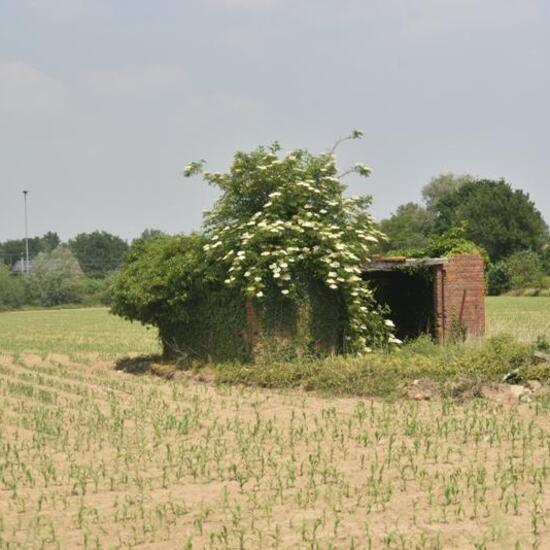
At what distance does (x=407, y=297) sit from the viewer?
22.7 m

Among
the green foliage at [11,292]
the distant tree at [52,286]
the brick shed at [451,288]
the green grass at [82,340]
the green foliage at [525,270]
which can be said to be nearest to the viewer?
the brick shed at [451,288]

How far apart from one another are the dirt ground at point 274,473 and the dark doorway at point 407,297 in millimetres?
6899

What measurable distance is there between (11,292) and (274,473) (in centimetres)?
7639

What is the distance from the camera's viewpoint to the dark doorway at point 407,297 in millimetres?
21297

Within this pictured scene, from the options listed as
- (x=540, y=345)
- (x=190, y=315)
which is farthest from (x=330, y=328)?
(x=540, y=345)

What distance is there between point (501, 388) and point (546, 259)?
6332cm

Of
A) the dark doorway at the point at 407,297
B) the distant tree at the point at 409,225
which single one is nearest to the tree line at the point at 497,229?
the distant tree at the point at 409,225

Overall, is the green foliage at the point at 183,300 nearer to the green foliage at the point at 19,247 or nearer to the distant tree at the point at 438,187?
the distant tree at the point at 438,187

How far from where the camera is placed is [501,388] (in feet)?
46.4

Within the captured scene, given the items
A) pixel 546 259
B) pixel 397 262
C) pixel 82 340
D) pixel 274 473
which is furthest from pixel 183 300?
pixel 546 259

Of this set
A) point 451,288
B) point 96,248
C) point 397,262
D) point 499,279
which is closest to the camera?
point 397,262

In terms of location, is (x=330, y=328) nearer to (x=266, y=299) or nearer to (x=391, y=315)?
(x=266, y=299)

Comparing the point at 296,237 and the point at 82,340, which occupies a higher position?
the point at 296,237

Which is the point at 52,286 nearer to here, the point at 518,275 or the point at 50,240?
the point at 518,275
